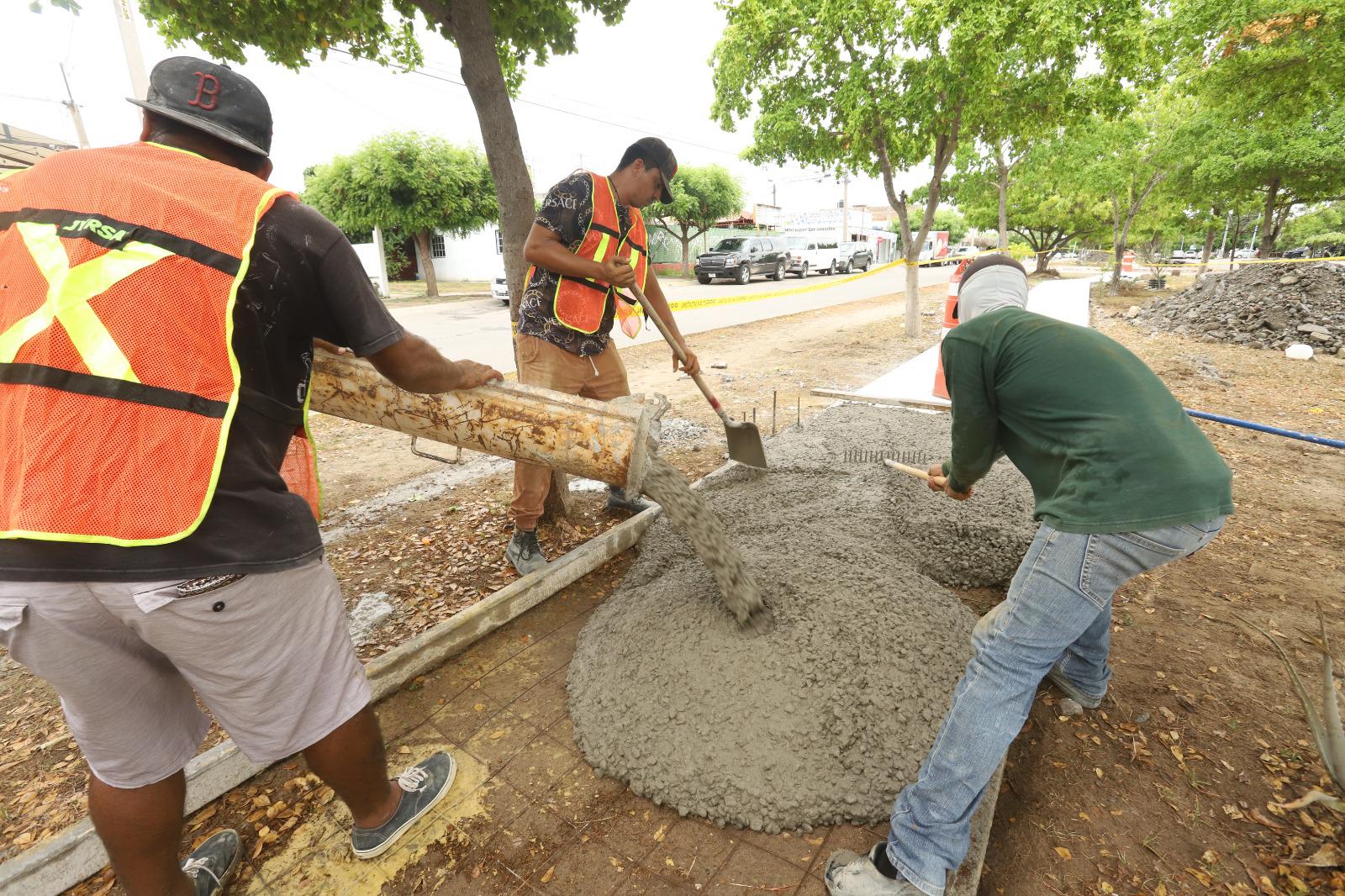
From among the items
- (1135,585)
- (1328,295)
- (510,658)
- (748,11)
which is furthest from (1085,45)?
(510,658)

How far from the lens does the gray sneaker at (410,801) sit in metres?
1.72

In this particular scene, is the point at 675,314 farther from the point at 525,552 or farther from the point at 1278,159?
the point at 1278,159

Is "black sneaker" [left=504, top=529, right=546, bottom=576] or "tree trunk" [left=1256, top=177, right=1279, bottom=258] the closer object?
"black sneaker" [left=504, top=529, right=546, bottom=576]

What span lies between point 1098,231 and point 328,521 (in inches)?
1037

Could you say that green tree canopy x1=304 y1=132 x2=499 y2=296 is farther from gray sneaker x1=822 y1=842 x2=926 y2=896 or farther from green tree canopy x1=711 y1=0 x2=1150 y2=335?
gray sneaker x1=822 y1=842 x2=926 y2=896

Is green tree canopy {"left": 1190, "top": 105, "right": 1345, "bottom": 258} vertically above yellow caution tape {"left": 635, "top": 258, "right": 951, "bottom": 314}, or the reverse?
green tree canopy {"left": 1190, "top": 105, "right": 1345, "bottom": 258}

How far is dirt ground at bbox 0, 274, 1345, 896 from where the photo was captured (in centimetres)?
174

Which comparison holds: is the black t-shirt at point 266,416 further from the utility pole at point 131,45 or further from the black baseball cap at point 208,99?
the utility pole at point 131,45

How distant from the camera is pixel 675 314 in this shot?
14.3 meters

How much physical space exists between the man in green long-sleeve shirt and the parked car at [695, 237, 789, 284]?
67.1 ft

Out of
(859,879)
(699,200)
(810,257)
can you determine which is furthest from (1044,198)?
(859,879)

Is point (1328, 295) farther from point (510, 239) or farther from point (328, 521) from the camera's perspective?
point (328, 521)

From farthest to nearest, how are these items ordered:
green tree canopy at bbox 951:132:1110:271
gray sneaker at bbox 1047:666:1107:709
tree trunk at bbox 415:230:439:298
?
tree trunk at bbox 415:230:439:298
green tree canopy at bbox 951:132:1110:271
gray sneaker at bbox 1047:666:1107:709

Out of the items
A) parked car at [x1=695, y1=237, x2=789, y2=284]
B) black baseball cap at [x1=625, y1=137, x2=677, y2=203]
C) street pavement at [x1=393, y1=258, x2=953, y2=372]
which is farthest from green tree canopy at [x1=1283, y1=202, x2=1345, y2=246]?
black baseball cap at [x1=625, y1=137, x2=677, y2=203]
